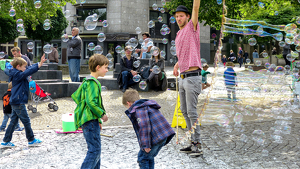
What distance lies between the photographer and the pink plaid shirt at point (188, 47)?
4.10m

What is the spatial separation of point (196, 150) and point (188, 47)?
1375mm

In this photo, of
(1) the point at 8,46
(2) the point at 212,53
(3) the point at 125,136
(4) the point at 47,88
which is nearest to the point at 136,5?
(2) the point at 212,53

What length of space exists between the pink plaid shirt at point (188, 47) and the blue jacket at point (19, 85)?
2271 millimetres

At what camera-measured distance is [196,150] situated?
13.6 ft

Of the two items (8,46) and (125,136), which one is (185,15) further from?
(8,46)

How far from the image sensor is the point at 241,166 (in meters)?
3.69

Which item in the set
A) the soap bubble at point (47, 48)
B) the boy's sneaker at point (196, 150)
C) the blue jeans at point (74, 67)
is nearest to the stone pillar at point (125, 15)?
the blue jeans at point (74, 67)

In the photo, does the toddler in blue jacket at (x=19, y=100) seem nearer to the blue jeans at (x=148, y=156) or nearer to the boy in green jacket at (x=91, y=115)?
the boy in green jacket at (x=91, y=115)

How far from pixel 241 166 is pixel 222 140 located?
114 cm

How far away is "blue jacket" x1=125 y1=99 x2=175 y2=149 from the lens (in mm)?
2928

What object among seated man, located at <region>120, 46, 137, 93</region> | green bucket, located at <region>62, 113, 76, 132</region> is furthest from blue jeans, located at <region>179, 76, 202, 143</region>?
seated man, located at <region>120, 46, 137, 93</region>

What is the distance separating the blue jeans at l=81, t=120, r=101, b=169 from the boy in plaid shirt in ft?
1.57

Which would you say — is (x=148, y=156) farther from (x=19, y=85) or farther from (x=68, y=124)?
(x=19, y=85)

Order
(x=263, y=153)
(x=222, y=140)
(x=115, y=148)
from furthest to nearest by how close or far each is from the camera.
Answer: (x=222, y=140)
(x=115, y=148)
(x=263, y=153)
